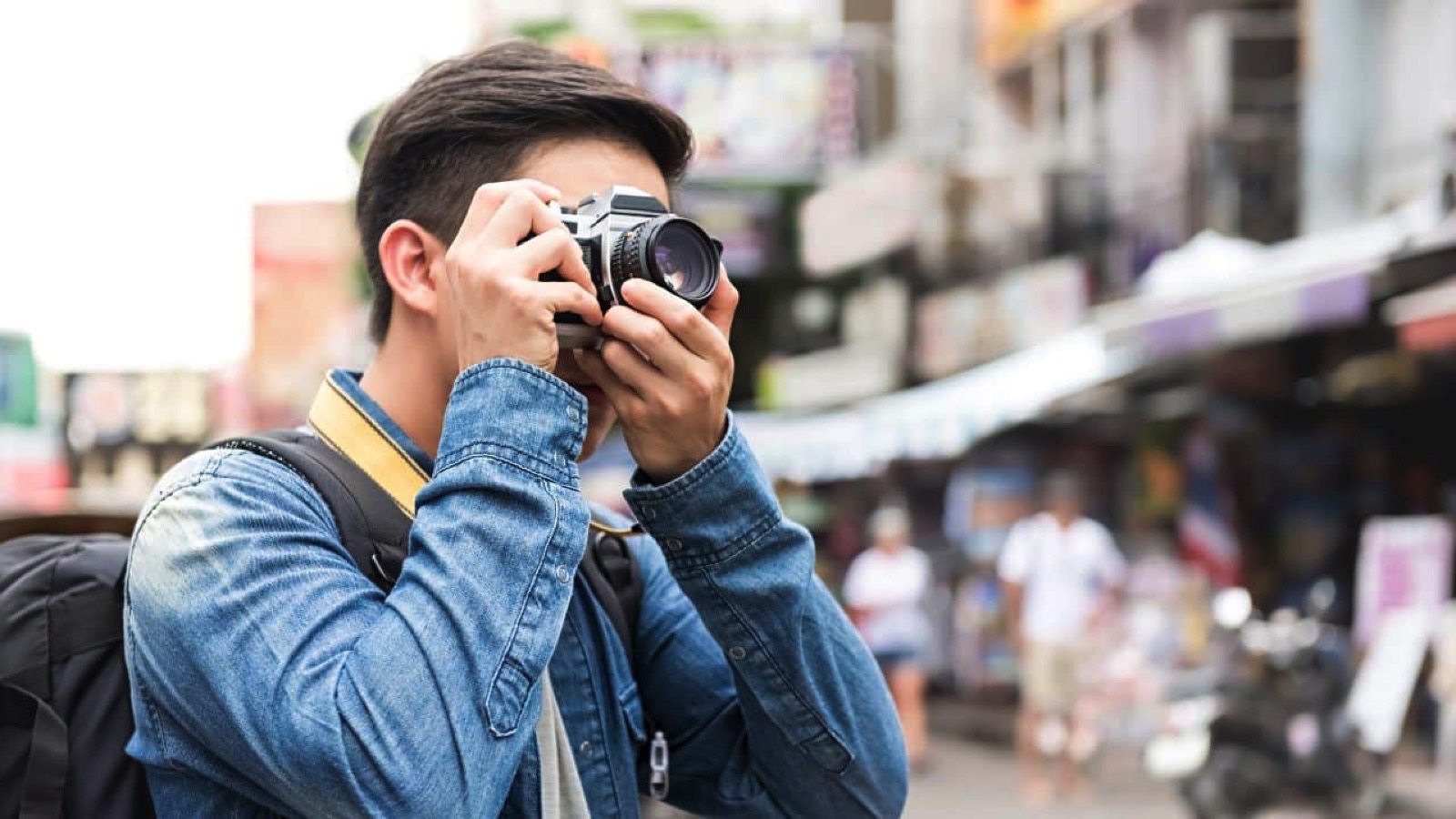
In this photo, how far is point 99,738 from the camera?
4.91 feet

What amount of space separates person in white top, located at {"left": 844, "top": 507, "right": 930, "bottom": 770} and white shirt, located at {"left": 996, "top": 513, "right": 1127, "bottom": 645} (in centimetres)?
97

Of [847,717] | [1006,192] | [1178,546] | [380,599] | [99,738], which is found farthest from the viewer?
[1006,192]

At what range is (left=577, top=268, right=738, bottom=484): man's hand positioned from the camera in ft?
4.74

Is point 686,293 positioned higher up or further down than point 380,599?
higher up

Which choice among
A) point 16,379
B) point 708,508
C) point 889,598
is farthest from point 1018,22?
point 16,379

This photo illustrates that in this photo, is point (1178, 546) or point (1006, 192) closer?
point (1178, 546)

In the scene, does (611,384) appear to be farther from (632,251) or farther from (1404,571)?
(1404,571)

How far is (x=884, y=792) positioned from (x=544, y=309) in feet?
2.10

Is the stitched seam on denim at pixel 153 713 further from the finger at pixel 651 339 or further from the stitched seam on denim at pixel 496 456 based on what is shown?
the finger at pixel 651 339

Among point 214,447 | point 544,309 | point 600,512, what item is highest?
point 544,309

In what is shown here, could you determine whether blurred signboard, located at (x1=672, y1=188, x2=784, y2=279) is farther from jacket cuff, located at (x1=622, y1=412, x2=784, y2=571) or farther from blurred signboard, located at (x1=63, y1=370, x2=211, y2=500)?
jacket cuff, located at (x1=622, y1=412, x2=784, y2=571)

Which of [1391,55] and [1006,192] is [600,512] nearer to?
[1391,55]

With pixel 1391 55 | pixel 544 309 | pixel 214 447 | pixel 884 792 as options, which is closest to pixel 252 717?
pixel 214 447

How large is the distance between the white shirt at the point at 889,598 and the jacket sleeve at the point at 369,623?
31.0 feet
